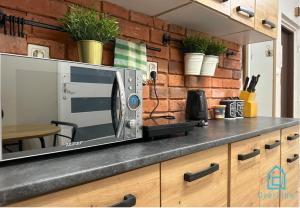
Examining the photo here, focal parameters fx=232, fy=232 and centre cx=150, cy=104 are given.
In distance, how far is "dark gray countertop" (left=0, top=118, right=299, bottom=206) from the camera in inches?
17.9

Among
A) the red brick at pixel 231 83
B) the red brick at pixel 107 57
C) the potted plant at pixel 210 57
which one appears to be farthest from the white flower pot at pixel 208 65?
the red brick at pixel 107 57

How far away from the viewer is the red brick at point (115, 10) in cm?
114

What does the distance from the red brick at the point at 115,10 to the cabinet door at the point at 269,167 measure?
3.06 feet

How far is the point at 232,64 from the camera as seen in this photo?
1.99m

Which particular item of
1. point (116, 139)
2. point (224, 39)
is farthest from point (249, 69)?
point (116, 139)

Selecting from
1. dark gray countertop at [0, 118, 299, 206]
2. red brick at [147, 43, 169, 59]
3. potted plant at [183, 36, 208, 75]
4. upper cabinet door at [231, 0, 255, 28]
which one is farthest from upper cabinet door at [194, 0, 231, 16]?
dark gray countertop at [0, 118, 299, 206]

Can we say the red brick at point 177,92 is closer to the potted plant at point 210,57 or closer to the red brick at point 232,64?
the potted plant at point 210,57

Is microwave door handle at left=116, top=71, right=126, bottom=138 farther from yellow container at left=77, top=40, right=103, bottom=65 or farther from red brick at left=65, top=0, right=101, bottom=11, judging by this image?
red brick at left=65, top=0, right=101, bottom=11

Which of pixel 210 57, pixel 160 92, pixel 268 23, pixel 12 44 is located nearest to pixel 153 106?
pixel 160 92

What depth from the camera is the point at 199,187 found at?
81 cm

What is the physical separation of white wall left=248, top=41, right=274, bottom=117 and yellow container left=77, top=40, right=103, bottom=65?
1.79 metres

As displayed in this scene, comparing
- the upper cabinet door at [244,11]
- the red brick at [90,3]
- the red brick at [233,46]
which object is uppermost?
the upper cabinet door at [244,11]

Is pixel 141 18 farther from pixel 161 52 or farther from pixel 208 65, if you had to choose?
pixel 208 65

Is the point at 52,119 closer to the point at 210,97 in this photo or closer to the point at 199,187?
the point at 199,187
